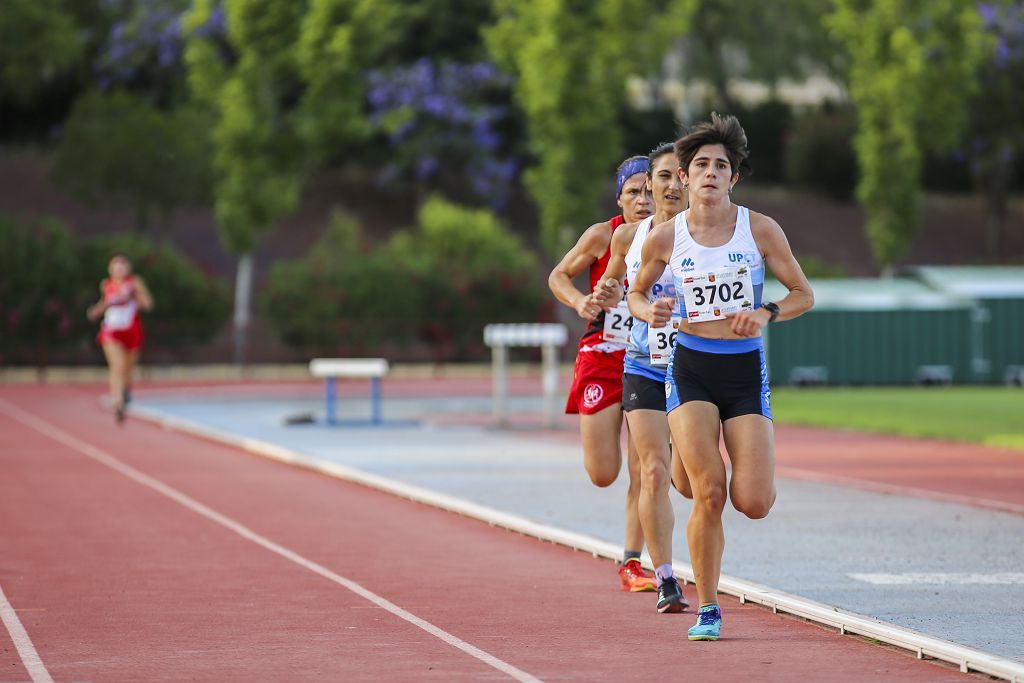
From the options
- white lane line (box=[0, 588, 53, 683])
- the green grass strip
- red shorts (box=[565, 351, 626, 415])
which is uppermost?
red shorts (box=[565, 351, 626, 415])

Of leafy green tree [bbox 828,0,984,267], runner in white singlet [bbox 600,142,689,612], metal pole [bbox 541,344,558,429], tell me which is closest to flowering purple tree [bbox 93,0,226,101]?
leafy green tree [bbox 828,0,984,267]

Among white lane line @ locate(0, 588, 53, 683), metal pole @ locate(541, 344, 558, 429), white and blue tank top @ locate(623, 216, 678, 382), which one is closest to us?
white lane line @ locate(0, 588, 53, 683)

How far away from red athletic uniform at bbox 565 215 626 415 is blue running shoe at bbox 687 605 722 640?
2095mm

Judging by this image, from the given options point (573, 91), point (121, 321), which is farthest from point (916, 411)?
point (573, 91)

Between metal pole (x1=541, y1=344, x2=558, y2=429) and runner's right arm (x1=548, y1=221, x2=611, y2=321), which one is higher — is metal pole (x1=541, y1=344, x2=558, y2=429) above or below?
below

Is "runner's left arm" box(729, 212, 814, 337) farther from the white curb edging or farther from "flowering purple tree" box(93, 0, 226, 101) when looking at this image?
"flowering purple tree" box(93, 0, 226, 101)

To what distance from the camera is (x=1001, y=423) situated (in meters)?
29.3

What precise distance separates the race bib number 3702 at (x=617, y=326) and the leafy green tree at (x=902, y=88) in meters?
47.1

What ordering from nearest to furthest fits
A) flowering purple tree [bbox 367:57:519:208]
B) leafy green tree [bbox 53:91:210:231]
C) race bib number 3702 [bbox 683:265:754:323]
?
race bib number 3702 [bbox 683:265:754:323]
leafy green tree [bbox 53:91:210:231]
flowering purple tree [bbox 367:57:519:208]

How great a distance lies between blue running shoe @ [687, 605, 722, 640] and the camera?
30.4 ft

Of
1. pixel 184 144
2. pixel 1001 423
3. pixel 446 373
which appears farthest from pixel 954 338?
pixel 184 144

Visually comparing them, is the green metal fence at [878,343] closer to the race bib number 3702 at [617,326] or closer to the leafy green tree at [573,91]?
the leafy green tree at [573,91]

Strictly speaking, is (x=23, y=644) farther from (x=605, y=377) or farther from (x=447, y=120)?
(x=447, y=120)

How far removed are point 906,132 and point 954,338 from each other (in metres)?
13.3
